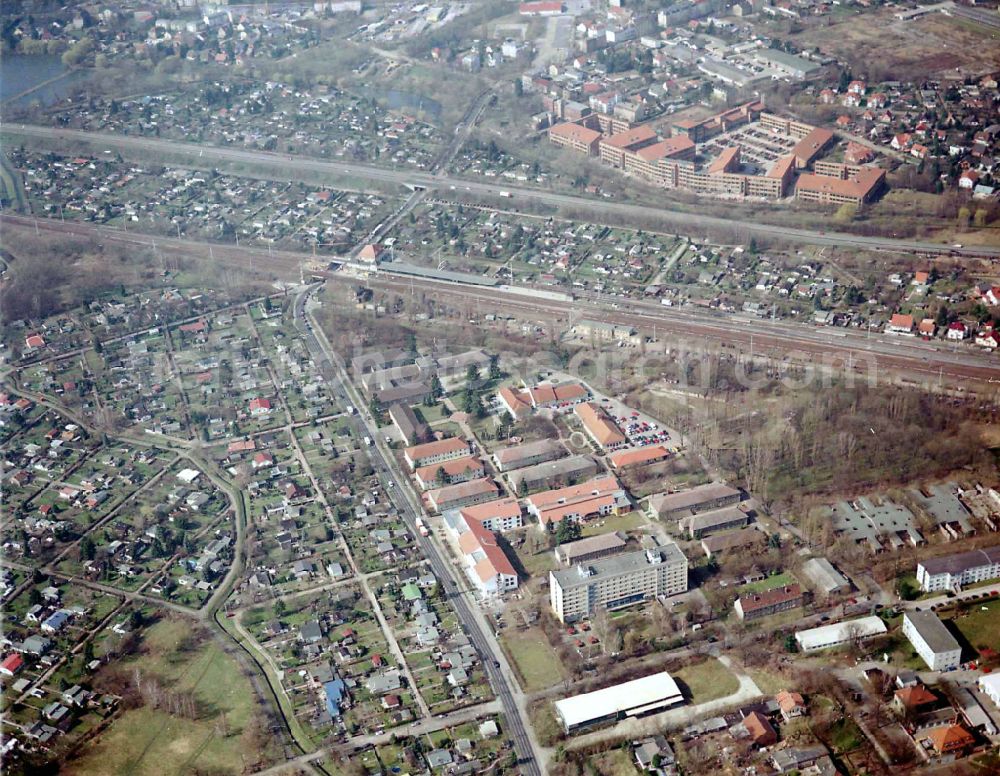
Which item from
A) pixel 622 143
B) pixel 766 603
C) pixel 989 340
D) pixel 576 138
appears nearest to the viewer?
pixel 766 603

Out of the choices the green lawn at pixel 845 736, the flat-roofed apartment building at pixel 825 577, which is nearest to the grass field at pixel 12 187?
the flat-roofed apartment building at pixel 825 577

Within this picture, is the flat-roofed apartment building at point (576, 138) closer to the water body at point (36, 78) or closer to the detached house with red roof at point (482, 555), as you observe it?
the water body at point (36, 78)

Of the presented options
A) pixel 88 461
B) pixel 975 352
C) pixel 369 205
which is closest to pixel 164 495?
pixel 88 461

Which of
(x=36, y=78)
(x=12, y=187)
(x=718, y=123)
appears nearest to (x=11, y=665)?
(x=12, y=187)

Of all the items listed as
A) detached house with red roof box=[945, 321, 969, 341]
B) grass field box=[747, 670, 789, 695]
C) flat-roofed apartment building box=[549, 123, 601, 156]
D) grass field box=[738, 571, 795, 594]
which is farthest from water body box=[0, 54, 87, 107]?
grass field box=[747, 670, 789, 695]

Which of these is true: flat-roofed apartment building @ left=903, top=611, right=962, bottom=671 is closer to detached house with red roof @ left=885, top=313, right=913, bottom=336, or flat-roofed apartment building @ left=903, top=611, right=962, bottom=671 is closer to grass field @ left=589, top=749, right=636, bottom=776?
grass field @ left=589, top=749, right=636, bottom=776

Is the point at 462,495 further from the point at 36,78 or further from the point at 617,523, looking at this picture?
the point at 36,78

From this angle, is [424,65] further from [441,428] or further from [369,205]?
[441,428]
